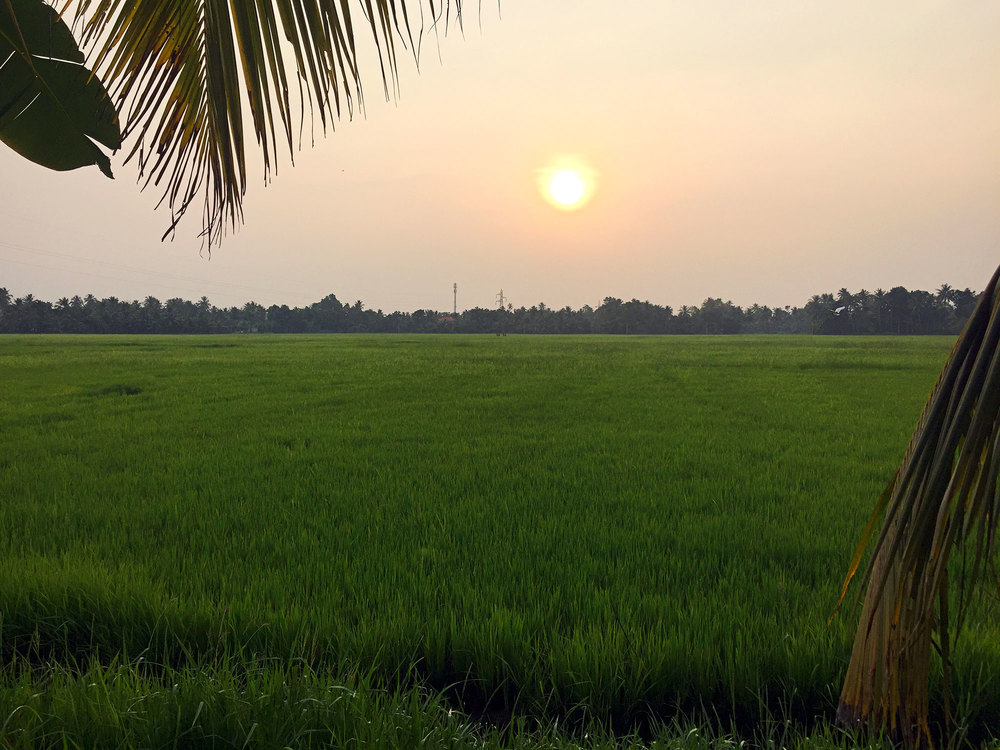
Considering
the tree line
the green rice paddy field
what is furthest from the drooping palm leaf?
the tree line

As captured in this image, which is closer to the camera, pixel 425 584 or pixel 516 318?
pixel 425 584

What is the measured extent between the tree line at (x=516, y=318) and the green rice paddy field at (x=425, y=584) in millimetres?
90010

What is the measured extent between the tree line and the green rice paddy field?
90010 mm

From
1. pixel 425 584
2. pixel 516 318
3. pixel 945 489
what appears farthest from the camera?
pixel 516 318

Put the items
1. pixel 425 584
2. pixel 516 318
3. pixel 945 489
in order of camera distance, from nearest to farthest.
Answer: pixel 945 489 < pixel 425 584 < pixel 516 318

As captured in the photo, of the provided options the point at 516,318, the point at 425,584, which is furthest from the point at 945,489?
the point at 516,318

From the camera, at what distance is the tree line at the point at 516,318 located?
269 feet

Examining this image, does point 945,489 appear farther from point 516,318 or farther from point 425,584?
point 516,318

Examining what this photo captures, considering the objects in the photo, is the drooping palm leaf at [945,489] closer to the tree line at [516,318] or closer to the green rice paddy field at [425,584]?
the green rice paddy field at [425,584]

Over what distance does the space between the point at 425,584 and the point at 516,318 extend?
351 feet

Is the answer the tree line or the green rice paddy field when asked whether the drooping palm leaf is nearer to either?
the green rice paddy field

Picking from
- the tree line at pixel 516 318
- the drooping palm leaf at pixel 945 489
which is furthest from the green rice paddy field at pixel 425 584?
the tree line at pixel 516 318

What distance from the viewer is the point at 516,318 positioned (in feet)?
359

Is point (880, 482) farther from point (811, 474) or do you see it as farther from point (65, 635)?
point (65, 635)
